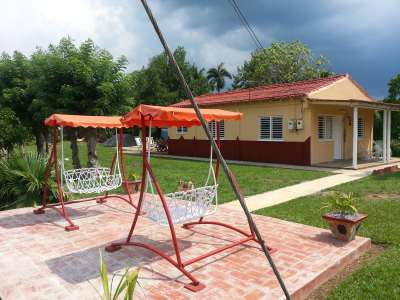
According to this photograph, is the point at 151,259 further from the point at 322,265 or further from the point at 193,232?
the point at 322,265

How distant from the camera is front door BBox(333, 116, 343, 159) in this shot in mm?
17172

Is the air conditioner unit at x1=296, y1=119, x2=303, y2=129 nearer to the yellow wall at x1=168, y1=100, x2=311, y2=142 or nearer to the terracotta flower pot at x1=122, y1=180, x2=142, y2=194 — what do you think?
the yellow wall at x1=168, y1=100, x2=311, y2=142

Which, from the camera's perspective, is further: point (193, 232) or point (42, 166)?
point (42, 166)

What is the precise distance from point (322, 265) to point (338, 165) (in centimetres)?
1166

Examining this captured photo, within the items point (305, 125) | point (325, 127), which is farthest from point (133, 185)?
point (325, 127)

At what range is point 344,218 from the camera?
516 centimetres

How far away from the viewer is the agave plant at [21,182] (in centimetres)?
808

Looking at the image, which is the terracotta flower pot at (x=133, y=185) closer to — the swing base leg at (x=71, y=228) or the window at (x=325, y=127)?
the swing base leg at (x=71, y=228)

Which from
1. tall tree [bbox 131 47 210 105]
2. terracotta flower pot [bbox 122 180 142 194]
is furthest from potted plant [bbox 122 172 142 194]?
tall tree [bbox 131 47 210 105]

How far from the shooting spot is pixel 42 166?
847 cm

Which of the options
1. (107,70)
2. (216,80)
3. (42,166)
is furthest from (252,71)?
(42,166)

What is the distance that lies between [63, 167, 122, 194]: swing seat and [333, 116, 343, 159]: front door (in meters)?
12.5

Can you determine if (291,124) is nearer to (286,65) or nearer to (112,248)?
(112,248)

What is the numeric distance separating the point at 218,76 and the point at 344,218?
6137 cm
